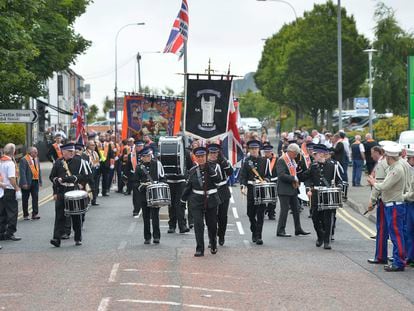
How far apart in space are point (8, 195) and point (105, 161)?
11212 mm

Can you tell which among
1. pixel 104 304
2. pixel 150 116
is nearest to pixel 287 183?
pixel 104 304

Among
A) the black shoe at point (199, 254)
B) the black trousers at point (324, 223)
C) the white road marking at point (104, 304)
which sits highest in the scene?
the black trousers at point (324, 223)

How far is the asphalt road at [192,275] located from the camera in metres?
11.6

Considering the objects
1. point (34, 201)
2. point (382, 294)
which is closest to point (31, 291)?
point (382, 294)

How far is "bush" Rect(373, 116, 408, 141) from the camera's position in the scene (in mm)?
45938

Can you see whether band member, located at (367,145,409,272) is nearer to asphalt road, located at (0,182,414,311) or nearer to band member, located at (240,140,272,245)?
asphalt road, located at (0,182,414,311)

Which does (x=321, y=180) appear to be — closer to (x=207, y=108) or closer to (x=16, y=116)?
(x=207, y=108)

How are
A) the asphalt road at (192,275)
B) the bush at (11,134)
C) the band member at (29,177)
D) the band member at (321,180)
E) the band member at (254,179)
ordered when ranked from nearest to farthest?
the asphalt road at (192,275) < the band member at (321,180) < the band member at (254,179) < the band member at (29,177) < the bush at (11,134)

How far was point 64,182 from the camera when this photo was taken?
17.5 meters

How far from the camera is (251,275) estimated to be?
45.4ft

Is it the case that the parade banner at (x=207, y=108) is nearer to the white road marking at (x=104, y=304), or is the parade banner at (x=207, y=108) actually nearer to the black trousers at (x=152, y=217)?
the black trousers at (x=152, y=217)

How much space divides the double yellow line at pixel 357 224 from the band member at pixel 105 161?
8.39m

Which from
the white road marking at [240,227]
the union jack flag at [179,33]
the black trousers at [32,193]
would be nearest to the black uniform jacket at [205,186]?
the white road marking at [240,227]

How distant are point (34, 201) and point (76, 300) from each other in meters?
11.9
